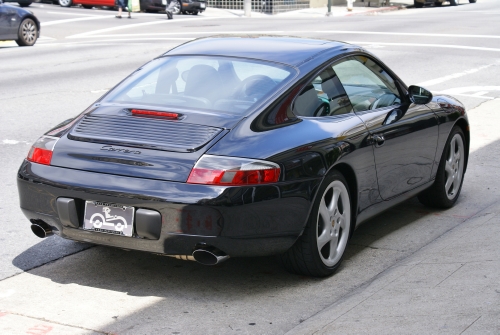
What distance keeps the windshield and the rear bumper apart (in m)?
0.68

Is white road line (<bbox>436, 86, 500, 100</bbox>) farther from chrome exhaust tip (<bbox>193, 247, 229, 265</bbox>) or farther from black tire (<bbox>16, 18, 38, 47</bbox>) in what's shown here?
black tire (<bbox>16, 18, 38, 47</bbox>)

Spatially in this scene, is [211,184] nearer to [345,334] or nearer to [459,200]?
[345,334]

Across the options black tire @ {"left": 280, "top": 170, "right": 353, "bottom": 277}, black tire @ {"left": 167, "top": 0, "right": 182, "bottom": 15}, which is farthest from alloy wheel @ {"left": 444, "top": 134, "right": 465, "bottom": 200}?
black tire @ {"left": 167, "top": 0, "right": 182, "bottom": 15}

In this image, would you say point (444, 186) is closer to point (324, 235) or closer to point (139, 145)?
point (324, 235)

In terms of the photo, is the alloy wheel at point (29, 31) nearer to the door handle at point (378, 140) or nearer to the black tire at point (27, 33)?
the black tire at point (27, 33)

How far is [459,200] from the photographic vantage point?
747cm

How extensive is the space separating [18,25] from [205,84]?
16304mm

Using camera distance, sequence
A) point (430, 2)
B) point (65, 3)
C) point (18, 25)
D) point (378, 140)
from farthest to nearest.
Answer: point (430, 2) < point (65, 3) < point (18, 25) < point (378, 140)

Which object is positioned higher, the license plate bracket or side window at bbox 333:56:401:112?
side window at bbox 333:56:401:112

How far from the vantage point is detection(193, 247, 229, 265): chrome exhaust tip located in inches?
183

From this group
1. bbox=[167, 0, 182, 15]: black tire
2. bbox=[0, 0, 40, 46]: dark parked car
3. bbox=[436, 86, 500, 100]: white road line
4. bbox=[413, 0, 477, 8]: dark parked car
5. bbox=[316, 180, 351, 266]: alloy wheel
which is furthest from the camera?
bbox=[413, 0, 477, 8]: dark parked car

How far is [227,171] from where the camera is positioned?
4.57 m

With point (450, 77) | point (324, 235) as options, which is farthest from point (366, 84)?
point (450, 77)

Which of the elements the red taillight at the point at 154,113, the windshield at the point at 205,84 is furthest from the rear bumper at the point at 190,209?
the windshield at the point at 205,84
